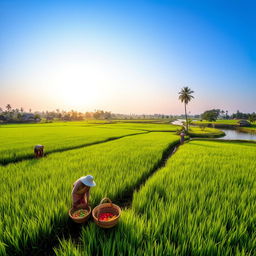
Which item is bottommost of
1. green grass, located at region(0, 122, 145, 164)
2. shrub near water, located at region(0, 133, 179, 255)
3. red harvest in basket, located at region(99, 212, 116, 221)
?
green grass, located at region(0, 122, 145, 164)

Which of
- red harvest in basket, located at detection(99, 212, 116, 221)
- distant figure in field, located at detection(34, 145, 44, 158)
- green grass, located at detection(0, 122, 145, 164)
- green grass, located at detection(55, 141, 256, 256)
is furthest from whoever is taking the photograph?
green grass, located at detection(0, 122, 145, 164)

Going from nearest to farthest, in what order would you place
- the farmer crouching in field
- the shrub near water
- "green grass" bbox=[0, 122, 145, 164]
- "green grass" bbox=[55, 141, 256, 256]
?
1. "green grass" bbox=[55, 141, 256, 256]
2. the shrub near water
3. the farmer crouching in field
4. "green grass" bbox=[0, 122, 145, 164]

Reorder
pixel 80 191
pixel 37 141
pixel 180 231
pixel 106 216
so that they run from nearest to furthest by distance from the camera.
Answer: pixel 180 231 < pixel 106 216 < pixel 80 191 < pixel 37 141

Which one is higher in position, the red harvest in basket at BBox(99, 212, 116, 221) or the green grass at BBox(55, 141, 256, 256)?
the red harvest in basket at BBox(99, 212, 116, 221)

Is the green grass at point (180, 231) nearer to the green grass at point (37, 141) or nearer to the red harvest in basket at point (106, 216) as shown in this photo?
the red harvest in basket at point (106, 216)

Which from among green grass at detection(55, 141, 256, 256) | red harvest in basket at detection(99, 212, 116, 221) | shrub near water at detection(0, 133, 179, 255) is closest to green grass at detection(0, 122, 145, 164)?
shrub near water at detection(0, 133, 179, 255)

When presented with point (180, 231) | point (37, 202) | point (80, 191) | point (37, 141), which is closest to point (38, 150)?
point (37, 202)

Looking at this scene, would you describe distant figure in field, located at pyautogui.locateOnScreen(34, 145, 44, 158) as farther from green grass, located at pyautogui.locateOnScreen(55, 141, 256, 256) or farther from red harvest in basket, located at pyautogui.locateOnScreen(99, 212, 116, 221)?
red harvest in basket, located at pyautogui.locateOnScreen(99, 212, 116, 221)

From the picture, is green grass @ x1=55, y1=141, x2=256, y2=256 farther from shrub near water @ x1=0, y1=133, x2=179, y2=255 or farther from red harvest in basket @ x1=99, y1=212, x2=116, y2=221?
shrub near water @ x1=0, y1=133, x2=179, y2=255

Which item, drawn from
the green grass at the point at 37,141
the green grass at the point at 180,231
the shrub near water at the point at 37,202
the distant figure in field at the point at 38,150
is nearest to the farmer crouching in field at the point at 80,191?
the shrub near water at the point at 37,202

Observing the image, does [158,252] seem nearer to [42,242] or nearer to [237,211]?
[42,242]

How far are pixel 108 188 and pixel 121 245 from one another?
214cm

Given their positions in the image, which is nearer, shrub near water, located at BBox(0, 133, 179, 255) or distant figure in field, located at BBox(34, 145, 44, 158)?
shrub near water, located at BBox(0, 133, 179, 255)

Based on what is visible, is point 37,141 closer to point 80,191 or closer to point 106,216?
point 80,191
